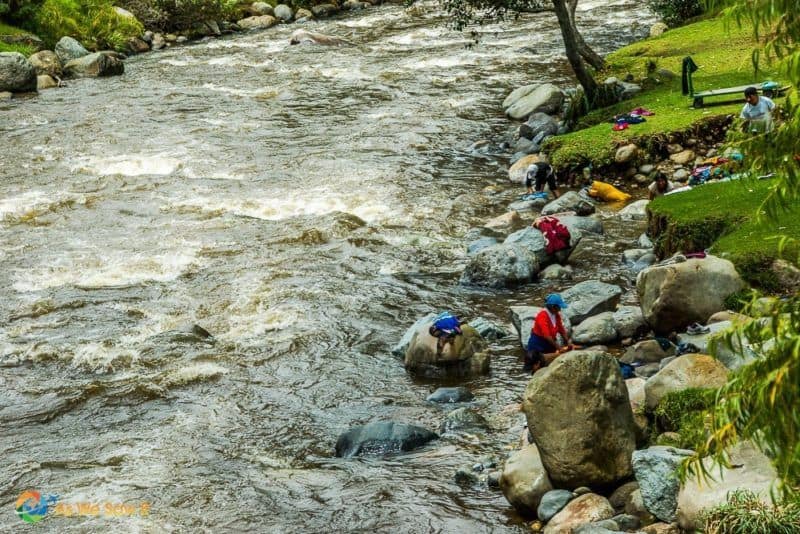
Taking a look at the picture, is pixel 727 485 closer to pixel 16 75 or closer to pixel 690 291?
pixel 690 291

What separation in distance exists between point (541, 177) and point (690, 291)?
27.9ft

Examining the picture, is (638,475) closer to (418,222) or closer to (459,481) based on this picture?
(459,481)

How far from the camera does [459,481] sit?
11.5 metres

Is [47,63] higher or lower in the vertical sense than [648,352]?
higher

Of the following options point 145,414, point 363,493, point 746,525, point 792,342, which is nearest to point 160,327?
point 145,414

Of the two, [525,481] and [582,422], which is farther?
[525,481]

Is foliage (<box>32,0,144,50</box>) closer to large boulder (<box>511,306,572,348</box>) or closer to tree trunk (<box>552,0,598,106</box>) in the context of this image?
tree trunk (<box>552,0,598,106</box>)

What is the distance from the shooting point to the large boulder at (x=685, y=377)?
11.3 metres

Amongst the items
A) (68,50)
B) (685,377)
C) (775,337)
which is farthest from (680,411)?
(68,50)

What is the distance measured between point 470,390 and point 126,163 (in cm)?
1546

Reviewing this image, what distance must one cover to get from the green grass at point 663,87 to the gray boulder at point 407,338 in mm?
8000

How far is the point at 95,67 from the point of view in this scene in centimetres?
3788

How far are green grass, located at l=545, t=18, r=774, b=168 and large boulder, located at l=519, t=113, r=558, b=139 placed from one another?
952 mm

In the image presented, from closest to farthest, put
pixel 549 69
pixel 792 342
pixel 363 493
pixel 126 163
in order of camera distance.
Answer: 1. pixel 792 342
2. pixel 363 493
3. pixel 126 163
4. pixel 549 69
